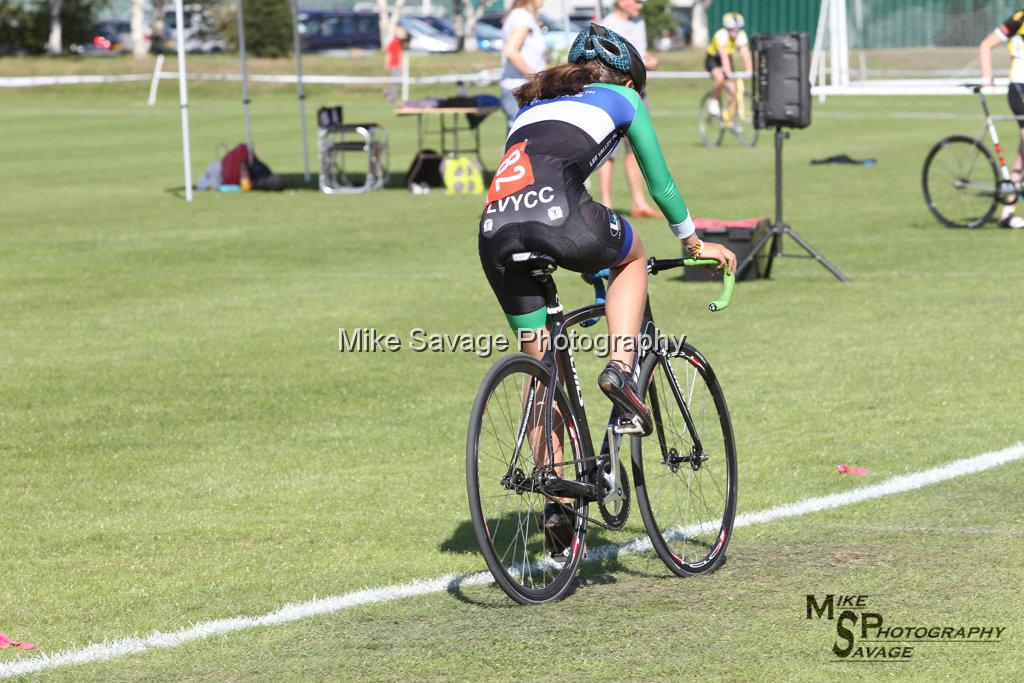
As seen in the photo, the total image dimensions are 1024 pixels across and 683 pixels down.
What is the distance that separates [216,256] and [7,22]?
58.2 meters

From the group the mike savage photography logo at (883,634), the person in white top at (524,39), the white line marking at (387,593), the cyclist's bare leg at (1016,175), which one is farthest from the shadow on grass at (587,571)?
the person in white top at (524,39)

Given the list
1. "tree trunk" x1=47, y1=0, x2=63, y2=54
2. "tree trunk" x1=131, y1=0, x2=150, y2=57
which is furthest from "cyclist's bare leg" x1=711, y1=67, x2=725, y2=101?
"tree trunk" x1=47, y1=0, x2=63, y2=54

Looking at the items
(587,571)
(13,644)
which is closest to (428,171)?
(587,571)

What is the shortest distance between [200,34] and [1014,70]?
65.5 meters

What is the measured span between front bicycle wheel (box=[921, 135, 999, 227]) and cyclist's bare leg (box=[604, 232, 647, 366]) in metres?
10.9

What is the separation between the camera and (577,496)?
5777 millimetres

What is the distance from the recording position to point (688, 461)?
633cm

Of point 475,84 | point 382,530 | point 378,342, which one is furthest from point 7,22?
point 382,530

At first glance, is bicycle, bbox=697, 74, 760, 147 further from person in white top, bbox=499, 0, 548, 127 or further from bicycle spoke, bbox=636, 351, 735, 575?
bicycle spoke, bbox=636, 351, 735, 575

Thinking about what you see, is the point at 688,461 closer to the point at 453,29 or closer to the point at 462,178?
the point at 462,178

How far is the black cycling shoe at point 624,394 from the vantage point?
5629 millimetres

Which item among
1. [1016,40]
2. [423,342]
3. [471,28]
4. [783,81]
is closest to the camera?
[423,342]

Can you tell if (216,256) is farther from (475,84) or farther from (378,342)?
(475,84)

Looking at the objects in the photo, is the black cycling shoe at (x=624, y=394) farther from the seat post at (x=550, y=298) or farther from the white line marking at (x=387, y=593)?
the white line marking at (x=387, y=593)
